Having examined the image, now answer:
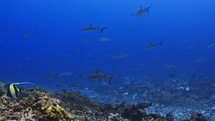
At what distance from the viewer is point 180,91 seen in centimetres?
1856

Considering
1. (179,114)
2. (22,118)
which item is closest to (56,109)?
(22,118)

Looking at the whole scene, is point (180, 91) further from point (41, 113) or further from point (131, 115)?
point (41, 113)

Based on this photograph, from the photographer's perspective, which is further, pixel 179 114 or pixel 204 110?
pixel 204 110

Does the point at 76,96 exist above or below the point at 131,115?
above

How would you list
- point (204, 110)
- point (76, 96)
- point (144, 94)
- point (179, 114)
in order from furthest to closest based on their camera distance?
point (144, 94) < point (204, 110) < point (179, 114) < point (76, 96)

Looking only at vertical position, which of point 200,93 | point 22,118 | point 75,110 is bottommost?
point 22,118

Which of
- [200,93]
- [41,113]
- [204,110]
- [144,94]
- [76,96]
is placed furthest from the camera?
[144,94]

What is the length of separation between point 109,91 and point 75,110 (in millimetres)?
15926

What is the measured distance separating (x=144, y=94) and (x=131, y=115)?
12338 mm

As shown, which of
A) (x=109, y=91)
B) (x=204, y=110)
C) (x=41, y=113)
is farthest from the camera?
(x=109, y=91)

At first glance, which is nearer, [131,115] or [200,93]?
[131,115]

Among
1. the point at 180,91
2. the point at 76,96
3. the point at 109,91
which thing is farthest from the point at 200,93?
the point at 76,96

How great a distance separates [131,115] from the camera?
7129 millimetres

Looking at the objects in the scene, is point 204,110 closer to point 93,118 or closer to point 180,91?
point 180,91
